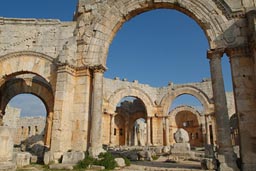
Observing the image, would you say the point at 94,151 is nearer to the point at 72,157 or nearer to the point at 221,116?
the point at 72,157

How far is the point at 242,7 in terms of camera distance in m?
9.11

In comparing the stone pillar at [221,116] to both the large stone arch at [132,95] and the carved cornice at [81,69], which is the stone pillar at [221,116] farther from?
the large stone arch at [132,95]

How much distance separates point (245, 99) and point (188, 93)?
14585mm

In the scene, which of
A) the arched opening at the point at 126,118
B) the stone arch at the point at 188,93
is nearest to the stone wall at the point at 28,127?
the arched opening at the point at 126,118

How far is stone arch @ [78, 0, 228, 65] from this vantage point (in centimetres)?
940

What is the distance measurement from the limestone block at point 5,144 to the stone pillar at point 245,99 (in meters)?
7.59

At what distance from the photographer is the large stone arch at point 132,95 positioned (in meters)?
21.1

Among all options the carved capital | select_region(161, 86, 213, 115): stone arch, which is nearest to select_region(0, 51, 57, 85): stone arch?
the carved capital

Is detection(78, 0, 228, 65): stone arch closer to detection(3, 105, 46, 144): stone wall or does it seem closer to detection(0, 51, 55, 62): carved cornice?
detection(0, 51, 55, 62): carved cornice

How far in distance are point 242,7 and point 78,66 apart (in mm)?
6997

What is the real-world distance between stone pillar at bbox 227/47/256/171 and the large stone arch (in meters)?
13.6

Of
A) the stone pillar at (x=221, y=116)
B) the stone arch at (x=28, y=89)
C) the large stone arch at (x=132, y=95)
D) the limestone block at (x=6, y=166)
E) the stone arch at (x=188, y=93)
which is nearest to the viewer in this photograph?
the limestone block at (x=6, y=166)

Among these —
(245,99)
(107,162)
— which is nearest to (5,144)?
(107,162)

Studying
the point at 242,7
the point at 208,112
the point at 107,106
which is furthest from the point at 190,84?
the point at 242,7
